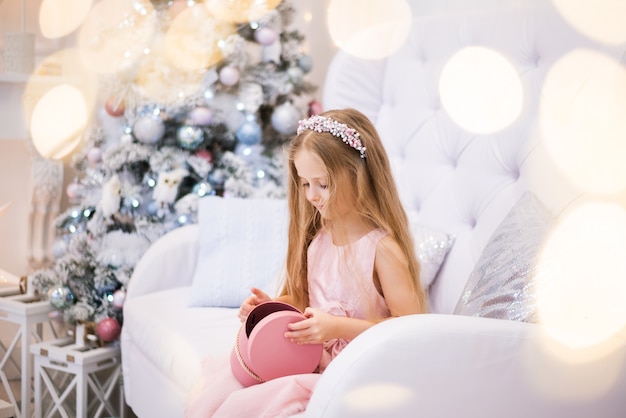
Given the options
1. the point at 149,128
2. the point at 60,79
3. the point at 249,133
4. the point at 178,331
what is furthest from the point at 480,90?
the point at 60,79

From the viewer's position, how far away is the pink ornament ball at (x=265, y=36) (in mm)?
2434

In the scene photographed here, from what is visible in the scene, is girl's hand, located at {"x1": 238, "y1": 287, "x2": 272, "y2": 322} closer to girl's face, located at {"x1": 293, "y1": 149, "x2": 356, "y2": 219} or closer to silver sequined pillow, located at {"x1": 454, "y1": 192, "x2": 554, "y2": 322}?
girl's face, located at {"x1": 293, "y1": 149, "x2": 356, "y2": 219}

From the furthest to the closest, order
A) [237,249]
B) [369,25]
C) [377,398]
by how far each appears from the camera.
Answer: [369,25] < [237,249] < [377,398]

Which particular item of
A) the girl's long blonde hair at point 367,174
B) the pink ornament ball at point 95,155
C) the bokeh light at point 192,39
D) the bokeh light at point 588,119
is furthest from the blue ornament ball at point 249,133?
the bokeh light at point 588,119

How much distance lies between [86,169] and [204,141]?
0.47m

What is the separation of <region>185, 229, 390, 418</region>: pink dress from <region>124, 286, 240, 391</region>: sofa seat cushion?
153 millimetres

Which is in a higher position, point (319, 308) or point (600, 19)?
point (600, 19)

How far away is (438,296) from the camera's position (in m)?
1.77

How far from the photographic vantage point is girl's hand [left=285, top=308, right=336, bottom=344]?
1.25 meters

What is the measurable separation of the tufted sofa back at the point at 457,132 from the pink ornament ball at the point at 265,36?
12.1 inches

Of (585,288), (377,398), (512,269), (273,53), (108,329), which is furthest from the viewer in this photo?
(273,53)

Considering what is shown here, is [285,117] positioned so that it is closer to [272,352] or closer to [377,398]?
[272,352]

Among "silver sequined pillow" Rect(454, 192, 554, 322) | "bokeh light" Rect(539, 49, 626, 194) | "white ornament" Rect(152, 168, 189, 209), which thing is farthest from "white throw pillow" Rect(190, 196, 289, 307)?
"bokeh light" Rect(539, 49, 626, 194)

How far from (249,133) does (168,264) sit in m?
0.55
